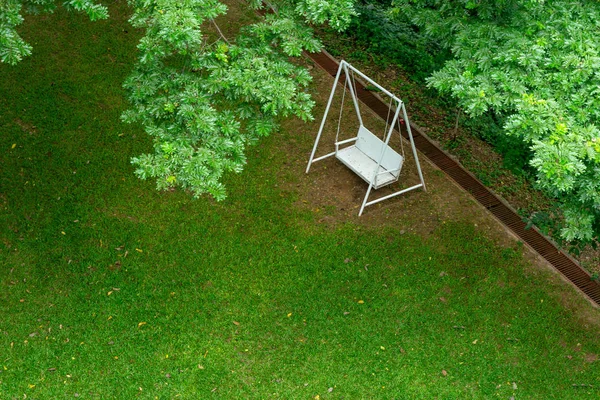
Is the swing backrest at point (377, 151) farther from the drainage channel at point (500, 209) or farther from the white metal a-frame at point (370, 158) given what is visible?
the drainage channel at point (500, 209)

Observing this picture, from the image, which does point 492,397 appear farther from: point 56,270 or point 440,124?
point 56,270

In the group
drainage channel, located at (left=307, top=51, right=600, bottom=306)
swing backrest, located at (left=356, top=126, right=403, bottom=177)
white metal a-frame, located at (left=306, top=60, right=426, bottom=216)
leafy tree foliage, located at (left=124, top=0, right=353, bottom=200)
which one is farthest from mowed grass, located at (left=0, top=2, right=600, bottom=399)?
leafy tree foliage, located at (left=124, top=0, right=353, bottom=200)

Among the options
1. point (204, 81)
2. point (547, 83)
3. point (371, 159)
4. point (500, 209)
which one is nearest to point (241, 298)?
point (371, 159)

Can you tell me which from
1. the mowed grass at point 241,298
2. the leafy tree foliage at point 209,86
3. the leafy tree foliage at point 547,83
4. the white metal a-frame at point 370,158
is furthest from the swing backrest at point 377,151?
the leafy tree foliage at point 209,86

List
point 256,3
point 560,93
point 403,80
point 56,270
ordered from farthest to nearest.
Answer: point 403,80
point 56,270
point 256,3
point 560,93

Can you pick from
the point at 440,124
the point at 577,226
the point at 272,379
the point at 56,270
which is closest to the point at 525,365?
the point at 577,226

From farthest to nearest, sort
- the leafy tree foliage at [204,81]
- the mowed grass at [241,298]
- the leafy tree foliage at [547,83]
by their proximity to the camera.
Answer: the mowed grass at [241,298], the leafy tree foliage at [204,81], the leafy tree foliage at [547,83]
